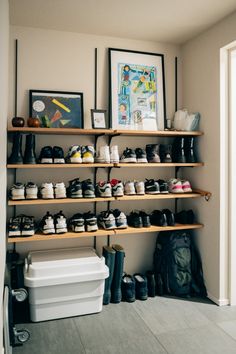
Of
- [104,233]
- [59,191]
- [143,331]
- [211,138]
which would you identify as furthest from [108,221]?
[211,138]

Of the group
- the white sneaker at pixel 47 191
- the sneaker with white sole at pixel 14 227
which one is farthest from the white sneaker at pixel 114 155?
the sneaker with white sole at pixel 14 227

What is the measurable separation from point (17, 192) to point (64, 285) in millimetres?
880

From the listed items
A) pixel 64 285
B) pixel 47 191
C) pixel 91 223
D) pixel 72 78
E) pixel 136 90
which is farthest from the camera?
pixel 136 90

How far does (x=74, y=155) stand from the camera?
2904 millimetres

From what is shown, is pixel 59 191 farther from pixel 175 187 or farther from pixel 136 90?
pixel 136 90

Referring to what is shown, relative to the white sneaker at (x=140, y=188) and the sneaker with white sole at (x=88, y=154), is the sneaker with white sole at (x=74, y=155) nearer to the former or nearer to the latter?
the sneaker with white sole at (x=88, y=154)

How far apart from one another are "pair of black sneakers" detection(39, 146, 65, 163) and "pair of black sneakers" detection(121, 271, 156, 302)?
132cm

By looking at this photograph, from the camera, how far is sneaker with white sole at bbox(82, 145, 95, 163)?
2957 mm

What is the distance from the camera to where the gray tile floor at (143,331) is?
7.49 ft

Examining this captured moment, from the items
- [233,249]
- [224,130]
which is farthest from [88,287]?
[224,130]

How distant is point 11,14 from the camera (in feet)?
9.07

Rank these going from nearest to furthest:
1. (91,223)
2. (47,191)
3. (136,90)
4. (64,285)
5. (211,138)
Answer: (64,285) < (47,191) < (91,223) < (211,138) < (136,90)

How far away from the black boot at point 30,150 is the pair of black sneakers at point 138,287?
4.72 feet

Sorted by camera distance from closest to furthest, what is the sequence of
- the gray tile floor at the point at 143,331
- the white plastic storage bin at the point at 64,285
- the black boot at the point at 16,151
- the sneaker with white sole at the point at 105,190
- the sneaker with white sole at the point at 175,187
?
1. the gray tile floor at the point at 143,331
2. the white plastic storage bin at the point at 64,285
3. the black boot at the point at 16,151
4. the sneaker with white sole at the point at 105,190
5. the sneaker with white sole at the point at 175,187
